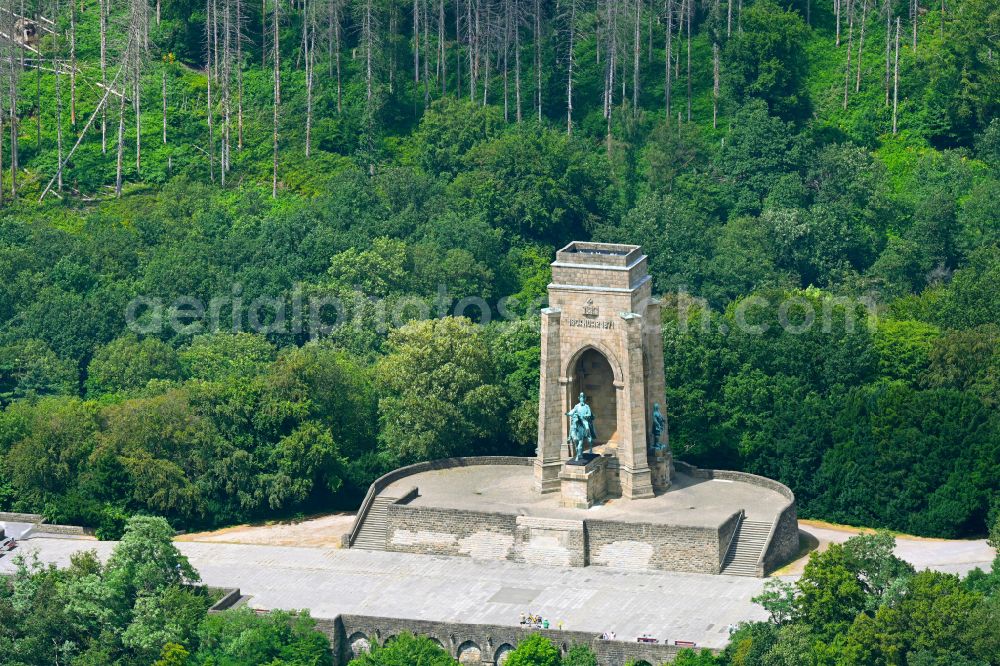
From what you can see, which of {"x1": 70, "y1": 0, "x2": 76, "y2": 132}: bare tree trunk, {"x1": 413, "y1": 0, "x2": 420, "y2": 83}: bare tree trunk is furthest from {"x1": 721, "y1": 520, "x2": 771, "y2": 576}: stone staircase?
{"x1": 70, "y1": 0, "x2": 76, "y2": 132}: bare tree trunk

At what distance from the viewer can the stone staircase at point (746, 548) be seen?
395ft

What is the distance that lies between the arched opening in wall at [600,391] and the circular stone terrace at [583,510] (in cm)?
397

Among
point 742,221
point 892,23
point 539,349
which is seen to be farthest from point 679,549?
point 892,23

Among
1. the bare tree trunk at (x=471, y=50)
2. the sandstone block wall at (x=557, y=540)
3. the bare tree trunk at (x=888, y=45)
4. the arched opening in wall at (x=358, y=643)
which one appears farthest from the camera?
the bare tree trunk at (x=471, y=50)

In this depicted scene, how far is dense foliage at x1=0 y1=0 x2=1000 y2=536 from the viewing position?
430 feet

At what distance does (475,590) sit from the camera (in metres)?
120

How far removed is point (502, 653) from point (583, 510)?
1144 centimetres

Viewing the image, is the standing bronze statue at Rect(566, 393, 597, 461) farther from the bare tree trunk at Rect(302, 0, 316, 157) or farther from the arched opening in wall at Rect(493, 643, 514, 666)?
the bare tree trunk at Rect(302, 0, 316, 157)

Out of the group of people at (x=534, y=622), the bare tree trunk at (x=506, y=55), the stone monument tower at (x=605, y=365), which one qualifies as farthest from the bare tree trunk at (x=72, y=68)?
the group of people at (x=534, y=622)

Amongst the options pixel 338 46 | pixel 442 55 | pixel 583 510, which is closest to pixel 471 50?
pixel 442 55

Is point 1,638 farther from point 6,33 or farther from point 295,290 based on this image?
point 6,33

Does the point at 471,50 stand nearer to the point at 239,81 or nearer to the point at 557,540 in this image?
the point at 239,81

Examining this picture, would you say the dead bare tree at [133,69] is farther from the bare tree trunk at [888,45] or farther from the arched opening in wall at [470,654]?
the arched opening in wall at [470,654]

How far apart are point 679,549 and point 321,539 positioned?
17937 mm
